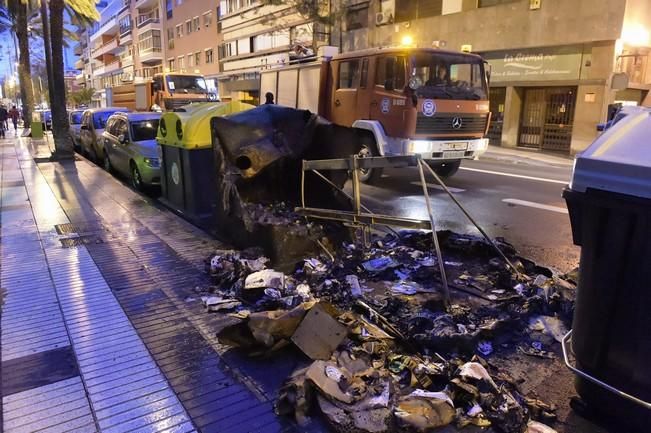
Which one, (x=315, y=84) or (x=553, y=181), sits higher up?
(x=315, y=84)

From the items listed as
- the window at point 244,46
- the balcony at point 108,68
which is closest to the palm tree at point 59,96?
the window at point 244,46

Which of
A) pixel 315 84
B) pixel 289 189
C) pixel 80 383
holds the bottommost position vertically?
pixel 80 383

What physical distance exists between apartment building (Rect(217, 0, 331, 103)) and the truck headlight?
19.5 m

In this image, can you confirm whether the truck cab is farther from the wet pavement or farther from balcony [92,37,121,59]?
balcony [92,37,121,59]

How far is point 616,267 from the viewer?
2.41 meters

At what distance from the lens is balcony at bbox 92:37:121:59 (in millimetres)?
67938

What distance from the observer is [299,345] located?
10.7ft

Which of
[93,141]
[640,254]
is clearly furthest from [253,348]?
[93,141]

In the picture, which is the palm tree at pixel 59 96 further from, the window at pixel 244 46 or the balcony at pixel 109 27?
the balcony at pixel 109 27

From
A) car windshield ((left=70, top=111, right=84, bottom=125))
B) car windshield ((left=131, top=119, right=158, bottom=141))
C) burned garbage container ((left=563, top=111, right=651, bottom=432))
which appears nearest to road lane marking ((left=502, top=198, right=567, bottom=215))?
burned garbage container ((left=563, top=111, right=651, bottom=432))

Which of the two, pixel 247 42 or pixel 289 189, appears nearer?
pixel 289 189

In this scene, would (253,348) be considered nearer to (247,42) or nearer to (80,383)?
(80,383)

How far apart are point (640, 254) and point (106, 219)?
6.93 metres

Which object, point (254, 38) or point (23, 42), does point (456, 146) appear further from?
point (254, 38)
